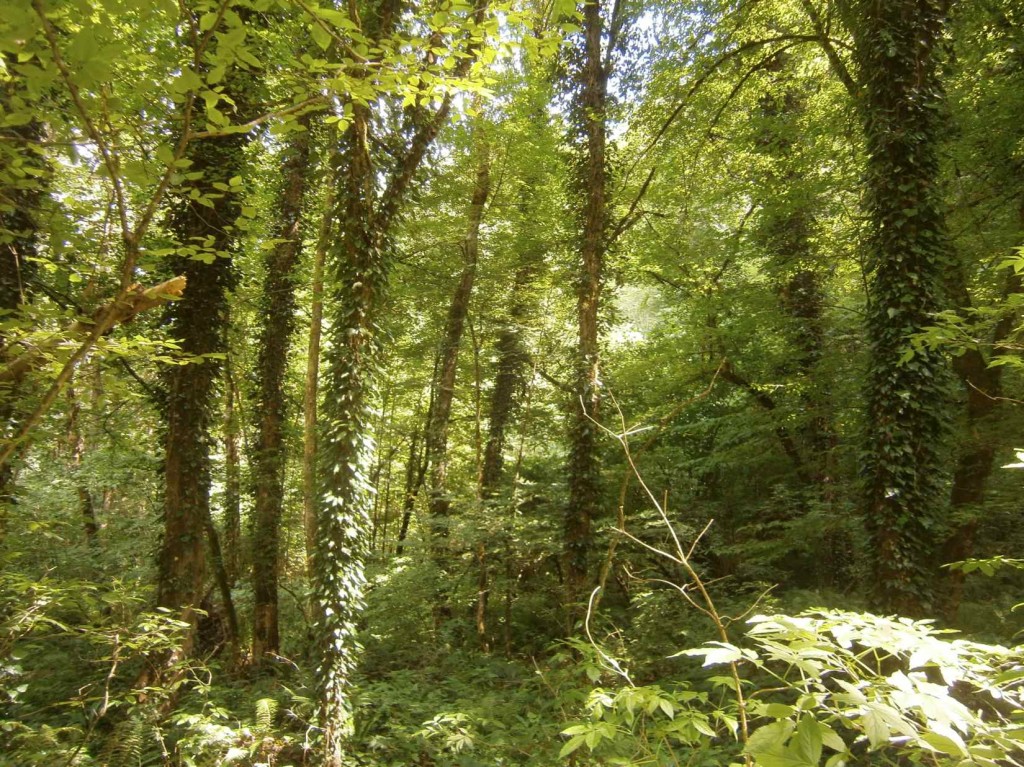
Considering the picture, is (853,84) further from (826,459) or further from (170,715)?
(170,715)

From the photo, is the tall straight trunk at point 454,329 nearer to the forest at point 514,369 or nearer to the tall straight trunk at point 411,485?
the forest at point 514,369

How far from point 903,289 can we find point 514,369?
7541mm

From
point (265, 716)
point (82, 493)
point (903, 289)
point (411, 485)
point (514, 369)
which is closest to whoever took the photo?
point (265, 716)

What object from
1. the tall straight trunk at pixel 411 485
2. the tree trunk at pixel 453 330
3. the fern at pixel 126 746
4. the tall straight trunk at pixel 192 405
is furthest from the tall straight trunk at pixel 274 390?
the tall straight trunk at pixel 411 485

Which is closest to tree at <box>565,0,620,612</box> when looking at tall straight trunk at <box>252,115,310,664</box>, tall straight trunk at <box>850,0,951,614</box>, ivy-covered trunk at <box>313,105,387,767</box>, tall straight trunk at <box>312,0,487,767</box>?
tall straight trunk at <box>312,0,487,767</box>

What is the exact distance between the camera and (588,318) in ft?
25.5

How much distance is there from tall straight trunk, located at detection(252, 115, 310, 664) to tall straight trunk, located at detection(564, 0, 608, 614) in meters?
4.29

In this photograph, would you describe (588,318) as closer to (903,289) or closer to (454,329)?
(454,329)

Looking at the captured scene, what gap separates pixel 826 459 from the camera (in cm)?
882

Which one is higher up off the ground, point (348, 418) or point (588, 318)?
point (588, 318)

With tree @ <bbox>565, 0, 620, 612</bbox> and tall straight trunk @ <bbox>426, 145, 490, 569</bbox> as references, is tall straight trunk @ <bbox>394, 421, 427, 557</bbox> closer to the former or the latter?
tall straight trunk @ <bbox>426, 145, 490, 569</bbox>

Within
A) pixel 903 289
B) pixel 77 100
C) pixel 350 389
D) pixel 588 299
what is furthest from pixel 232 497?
pixel 903 289

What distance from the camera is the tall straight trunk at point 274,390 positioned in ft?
25.8

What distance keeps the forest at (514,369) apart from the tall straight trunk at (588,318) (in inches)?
2.1
